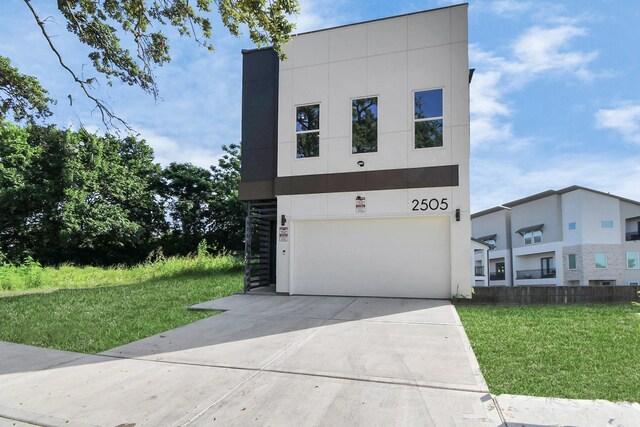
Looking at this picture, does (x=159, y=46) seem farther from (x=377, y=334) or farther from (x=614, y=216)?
(x=614, y=216)

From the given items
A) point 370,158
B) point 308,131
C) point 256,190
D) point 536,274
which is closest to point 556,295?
point 370,158

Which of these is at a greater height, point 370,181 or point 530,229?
point 530,229

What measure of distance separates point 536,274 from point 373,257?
3644 centimetres

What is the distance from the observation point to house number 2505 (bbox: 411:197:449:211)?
390 inches

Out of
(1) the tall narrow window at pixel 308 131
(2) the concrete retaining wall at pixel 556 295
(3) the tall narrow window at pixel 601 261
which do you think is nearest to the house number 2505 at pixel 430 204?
(2) the concrete retaining wall at pixel 556 295

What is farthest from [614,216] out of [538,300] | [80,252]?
[80,252]

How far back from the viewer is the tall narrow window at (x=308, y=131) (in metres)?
11.2

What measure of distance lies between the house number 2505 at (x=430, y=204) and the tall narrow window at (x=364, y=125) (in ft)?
5.95

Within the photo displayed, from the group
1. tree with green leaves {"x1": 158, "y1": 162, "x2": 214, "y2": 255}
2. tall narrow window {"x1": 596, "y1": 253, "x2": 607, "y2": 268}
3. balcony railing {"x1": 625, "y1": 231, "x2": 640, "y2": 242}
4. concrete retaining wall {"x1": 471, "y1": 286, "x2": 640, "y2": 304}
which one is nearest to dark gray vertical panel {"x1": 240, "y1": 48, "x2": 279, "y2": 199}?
concrete retaining wall {"x1": 471, "y1": 286, "x2": 640, "y2": 304}

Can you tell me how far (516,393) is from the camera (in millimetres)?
3951

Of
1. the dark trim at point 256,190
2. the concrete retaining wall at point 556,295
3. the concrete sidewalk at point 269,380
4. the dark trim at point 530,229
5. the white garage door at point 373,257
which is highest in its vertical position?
the dark trim at point 530,229

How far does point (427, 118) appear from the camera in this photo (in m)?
10.3

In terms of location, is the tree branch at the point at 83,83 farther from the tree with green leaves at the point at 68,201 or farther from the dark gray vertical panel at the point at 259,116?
the tree with green leaves at the point at 68,201

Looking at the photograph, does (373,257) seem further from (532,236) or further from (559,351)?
(532,236)
